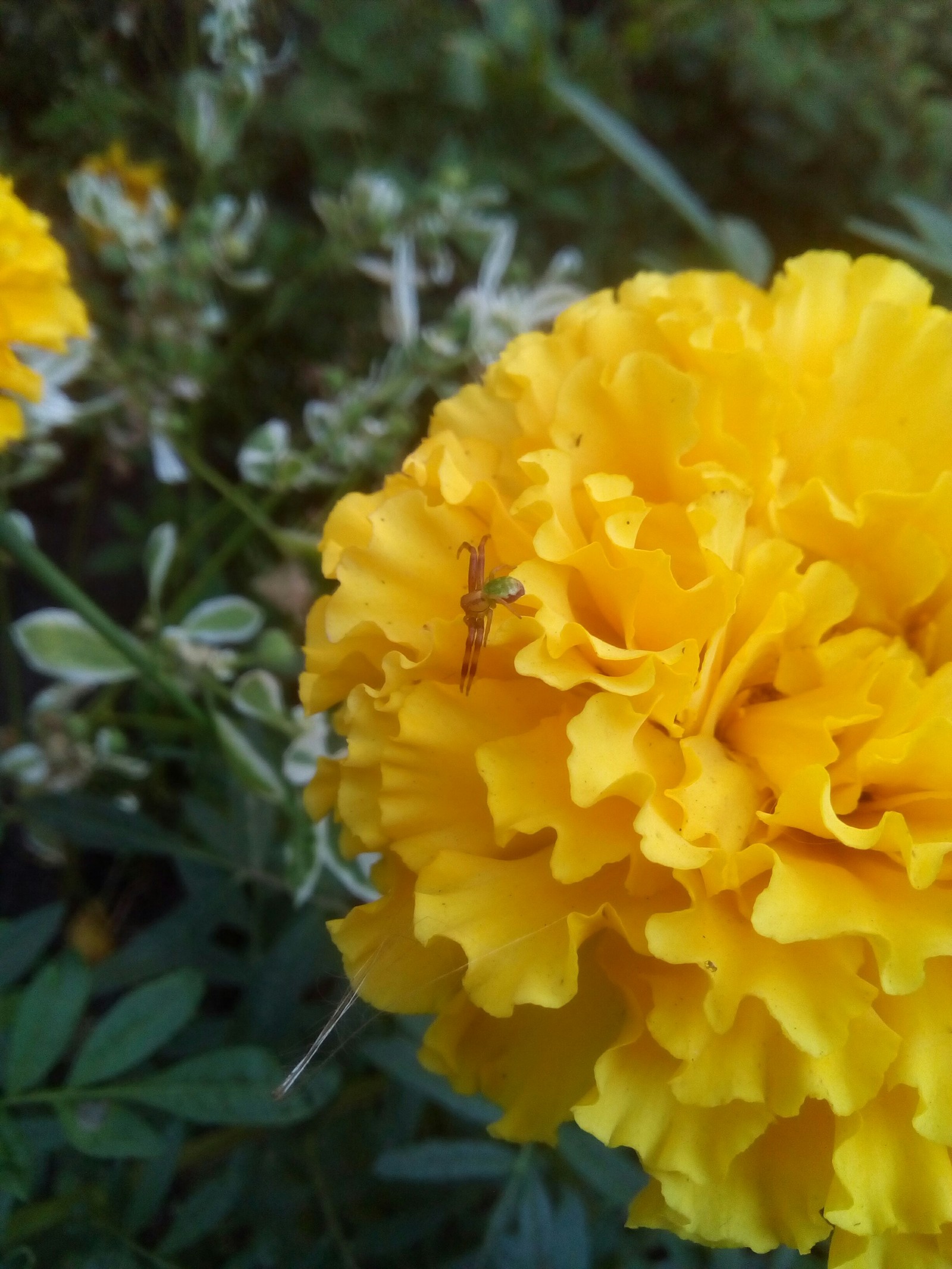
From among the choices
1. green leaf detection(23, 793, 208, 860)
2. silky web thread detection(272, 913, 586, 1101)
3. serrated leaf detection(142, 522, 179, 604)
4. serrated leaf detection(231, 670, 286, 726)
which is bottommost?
green leaf detection(23, 793, 208, 860)

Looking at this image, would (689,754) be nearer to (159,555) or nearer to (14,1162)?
(14,1162)

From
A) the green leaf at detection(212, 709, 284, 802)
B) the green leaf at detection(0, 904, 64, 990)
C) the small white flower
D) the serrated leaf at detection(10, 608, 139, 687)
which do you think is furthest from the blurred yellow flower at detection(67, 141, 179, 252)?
the green leaf at detection(0, 904, 64, 990)

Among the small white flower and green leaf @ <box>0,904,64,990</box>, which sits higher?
the small white flower

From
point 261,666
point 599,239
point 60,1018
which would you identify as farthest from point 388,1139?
point 599,239

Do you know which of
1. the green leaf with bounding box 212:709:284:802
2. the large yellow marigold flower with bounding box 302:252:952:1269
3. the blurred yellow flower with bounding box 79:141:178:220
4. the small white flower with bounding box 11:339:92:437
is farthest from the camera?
the blurred yellow flower with bounding box 79:141:178:220

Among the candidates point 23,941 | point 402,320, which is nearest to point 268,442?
point 402,320

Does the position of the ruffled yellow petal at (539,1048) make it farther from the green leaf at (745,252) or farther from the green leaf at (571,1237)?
the green leaf at (745,252)

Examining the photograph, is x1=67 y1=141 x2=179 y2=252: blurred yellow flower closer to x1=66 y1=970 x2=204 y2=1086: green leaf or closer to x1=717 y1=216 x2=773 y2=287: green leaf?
x1=717 y1=216 x2=773 y2=287: green leaf

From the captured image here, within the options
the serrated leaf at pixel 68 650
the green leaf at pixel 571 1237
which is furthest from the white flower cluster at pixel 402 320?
the green leaf at pixel 571 1237
